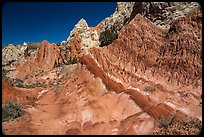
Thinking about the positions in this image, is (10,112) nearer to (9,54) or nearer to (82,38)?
(82,38)

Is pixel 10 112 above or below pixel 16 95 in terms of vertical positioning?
below

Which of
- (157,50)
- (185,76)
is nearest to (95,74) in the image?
(157,50)

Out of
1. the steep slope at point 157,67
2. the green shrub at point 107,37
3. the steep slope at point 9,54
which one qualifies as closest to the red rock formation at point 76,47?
the green shrub at point 107,37

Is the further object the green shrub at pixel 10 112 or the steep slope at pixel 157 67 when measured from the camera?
the green shrub at pixel 10 112

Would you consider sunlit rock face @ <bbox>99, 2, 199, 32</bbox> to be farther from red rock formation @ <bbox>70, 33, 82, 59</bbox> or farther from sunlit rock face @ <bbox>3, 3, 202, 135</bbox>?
red rock formation @ <bbox>70, 33, 82, 59</bbox>

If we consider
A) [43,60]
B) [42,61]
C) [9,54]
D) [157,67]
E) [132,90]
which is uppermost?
[9,54]

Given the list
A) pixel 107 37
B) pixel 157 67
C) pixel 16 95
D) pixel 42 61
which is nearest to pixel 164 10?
pixel 157 67

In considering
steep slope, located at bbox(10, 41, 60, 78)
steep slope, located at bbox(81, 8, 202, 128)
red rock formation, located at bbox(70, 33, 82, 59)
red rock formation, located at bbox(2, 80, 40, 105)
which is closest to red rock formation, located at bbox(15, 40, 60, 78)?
steep slope, located at bbox(10, 41, 60, 78)

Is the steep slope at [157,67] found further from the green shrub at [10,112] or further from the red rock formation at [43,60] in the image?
the red rock formation at [43,60]

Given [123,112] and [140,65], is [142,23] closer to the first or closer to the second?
[140,65]

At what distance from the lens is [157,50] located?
16250 mm

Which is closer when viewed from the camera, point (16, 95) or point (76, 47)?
point (16, 95)

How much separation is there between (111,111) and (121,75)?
322 centimetres

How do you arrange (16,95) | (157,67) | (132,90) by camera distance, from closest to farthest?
(132,90) < (16,95) < (157,67)
